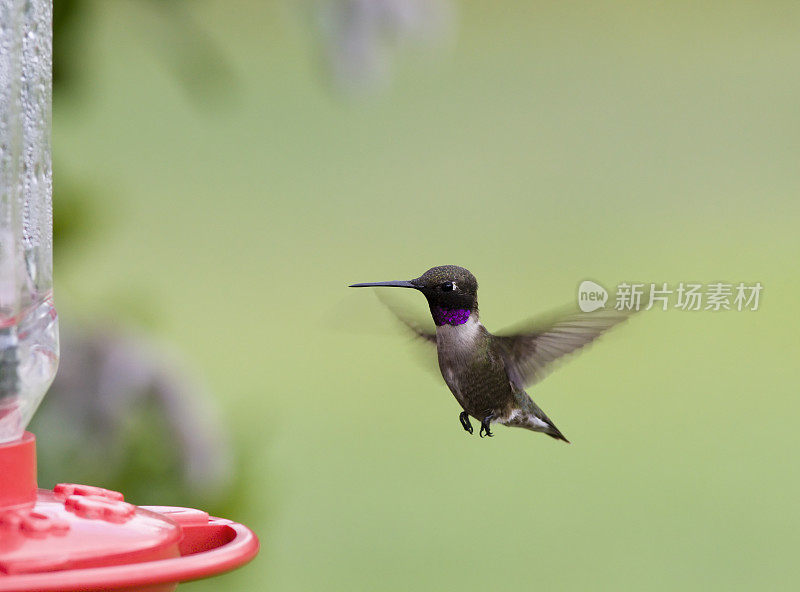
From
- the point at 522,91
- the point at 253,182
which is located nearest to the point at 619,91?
the point at 522,91

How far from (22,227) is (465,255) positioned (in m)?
7.58

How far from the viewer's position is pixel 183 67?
70.2 inches

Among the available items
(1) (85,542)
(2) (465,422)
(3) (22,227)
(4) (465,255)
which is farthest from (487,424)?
(4) (465,255)

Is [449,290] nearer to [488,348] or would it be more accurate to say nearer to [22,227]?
[488,348]

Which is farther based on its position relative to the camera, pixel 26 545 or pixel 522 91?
pixel 522 91

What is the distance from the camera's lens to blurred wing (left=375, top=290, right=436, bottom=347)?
171 centimetres

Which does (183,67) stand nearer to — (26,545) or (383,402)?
(26,545)

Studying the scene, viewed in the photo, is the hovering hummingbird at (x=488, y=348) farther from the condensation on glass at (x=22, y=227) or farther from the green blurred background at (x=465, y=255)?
the condensation on glass at (x=22, y=227)

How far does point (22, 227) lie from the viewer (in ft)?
4.02

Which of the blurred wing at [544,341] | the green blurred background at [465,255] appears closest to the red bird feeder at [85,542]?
the green blurred background at [465,255]

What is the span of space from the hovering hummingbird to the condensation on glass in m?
0.53

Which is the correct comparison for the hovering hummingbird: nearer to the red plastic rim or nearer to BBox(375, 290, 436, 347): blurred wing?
BBox(375, 290, 436, 347): blurred wing

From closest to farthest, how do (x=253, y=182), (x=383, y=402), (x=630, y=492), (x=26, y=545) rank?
(x=26, y=545) → (x=630, y=492) → (x=383, y=402) → (x=253, y=182)

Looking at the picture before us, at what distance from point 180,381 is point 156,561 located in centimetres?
86
